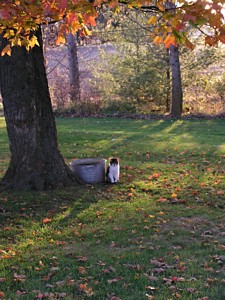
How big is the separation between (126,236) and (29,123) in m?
2.90

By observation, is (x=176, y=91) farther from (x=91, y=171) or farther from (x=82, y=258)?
(x=82, y=258)

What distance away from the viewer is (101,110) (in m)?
24.2

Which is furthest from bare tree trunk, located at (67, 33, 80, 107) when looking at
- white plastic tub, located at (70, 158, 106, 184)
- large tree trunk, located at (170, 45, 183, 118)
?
white plastic tub, located at (70, 158, 106, 184)

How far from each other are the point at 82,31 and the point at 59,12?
1.11m

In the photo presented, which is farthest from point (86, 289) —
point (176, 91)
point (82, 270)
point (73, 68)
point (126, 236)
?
point (73, 68)

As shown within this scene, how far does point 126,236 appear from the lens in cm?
620

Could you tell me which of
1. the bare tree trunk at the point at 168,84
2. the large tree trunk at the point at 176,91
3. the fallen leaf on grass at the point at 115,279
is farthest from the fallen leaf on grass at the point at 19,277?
the bare tree trunk at the point at 168,84

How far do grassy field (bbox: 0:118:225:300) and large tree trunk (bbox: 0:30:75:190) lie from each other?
0.37 metres

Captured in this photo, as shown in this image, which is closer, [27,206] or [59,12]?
[59,12]

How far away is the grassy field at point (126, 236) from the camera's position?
15.0ft

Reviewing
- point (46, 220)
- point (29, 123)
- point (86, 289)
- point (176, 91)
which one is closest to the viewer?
point (86, 289)

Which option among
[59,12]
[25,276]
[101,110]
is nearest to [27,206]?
[25,276]

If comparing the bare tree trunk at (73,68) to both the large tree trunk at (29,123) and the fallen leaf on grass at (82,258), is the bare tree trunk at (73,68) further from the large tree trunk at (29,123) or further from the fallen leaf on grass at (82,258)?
the fallen leaf on grass at (82,258)

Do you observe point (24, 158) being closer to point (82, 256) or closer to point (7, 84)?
point (7, 84)
